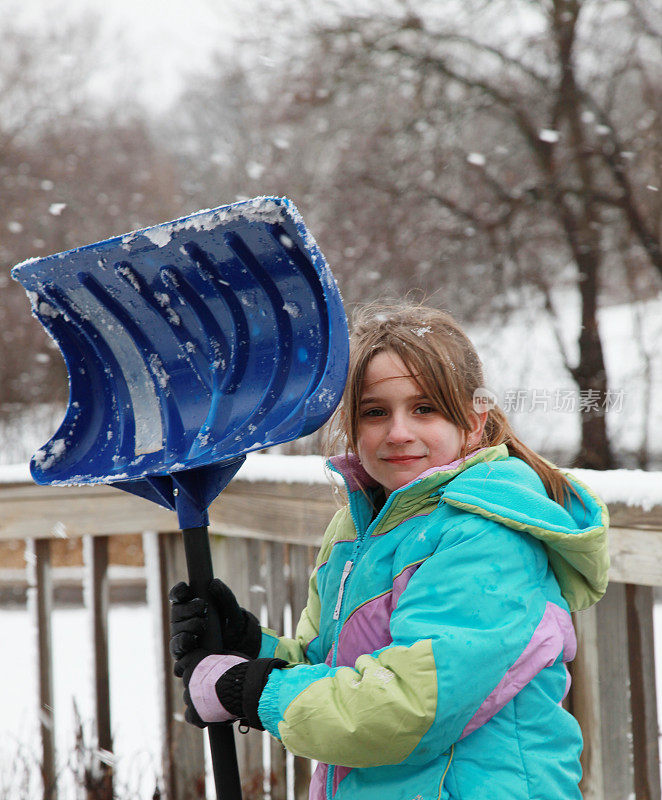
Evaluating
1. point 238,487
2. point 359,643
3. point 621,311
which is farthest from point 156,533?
point 621,311

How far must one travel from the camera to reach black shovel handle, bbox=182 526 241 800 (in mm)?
1502

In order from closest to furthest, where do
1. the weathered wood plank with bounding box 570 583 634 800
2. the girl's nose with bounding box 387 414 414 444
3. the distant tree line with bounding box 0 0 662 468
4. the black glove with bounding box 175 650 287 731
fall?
the black glove with bounding box 175 650 287 731 < the girl's nose with bounding box 387 414 414 444 < the weathered wood plank with bounding box 570 583 634 800 < the distant tree line with bounding box 0 0 662 468

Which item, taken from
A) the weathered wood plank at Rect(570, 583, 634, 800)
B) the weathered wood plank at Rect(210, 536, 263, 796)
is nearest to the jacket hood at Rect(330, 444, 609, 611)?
the weathered wood plank at Rect(570, 583, 634, 800)

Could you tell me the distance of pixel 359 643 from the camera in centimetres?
141

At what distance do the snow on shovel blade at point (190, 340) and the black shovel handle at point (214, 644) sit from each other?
0.15 m

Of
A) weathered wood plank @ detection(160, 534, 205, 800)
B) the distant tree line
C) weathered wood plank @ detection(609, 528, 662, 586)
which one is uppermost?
the distant tree line

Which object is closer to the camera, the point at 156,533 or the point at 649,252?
the point at 156,533

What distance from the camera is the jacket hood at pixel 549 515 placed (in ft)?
4.30

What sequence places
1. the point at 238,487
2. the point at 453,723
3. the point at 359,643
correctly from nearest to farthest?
1. the point at 453,723
2. the point at 359,643
3. the point at 238,487

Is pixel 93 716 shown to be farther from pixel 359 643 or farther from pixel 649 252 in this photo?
pixel 649 252

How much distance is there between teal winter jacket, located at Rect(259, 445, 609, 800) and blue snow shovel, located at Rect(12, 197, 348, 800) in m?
0.25

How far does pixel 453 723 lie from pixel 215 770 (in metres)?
0.53

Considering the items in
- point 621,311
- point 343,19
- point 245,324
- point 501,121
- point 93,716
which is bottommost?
point 93,716

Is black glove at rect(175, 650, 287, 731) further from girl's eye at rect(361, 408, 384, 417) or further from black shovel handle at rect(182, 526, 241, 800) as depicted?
girl's eye at rect(361, 408, 384, 417)
